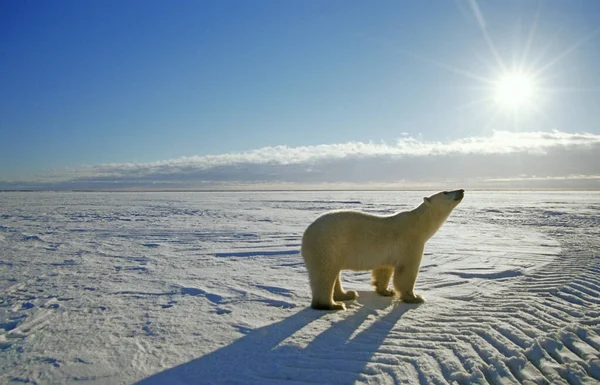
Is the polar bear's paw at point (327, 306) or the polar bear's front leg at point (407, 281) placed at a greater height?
the polar bear's front leg at point (407, 281)

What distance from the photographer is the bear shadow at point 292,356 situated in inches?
117

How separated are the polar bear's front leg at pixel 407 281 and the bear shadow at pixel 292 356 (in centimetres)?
55

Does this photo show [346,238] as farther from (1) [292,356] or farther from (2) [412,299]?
(1) [292,356]

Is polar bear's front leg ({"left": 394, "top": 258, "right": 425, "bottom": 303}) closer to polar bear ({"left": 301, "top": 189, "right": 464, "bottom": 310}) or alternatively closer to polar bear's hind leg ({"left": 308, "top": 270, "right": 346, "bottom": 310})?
polar bear ({"left": 301, "top": 189, "right": 464, "bottom": 310})

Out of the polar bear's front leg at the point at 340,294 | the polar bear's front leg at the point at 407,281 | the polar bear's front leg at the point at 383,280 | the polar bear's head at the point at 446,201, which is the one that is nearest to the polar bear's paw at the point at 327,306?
the polar bear's front leg at the point at 340,294

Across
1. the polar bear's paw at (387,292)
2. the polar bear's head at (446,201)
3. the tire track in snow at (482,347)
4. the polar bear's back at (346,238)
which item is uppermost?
the polar bear's head at (446,201)

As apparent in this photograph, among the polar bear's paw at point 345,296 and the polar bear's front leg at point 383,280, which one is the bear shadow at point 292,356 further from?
the polar bear's front leg at point 383,280

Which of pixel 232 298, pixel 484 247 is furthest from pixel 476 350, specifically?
pixel 484 247

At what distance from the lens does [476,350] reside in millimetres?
3396

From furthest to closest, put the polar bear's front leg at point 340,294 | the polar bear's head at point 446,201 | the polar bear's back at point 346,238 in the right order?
1. the polar bear's head at point 446,201
2. the polar bear's front leg at point 340,294
3. the polar bear's back at point 346,238

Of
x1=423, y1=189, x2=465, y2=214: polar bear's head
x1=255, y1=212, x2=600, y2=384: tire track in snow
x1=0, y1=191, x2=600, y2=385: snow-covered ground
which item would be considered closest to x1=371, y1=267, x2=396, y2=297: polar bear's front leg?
x1=0, y1=191, x2=600, y2=385: snow-covered ground

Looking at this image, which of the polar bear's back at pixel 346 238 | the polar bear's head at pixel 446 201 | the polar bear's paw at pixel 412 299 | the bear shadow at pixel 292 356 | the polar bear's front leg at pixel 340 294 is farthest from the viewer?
the polar bear's head at pixel 446 201

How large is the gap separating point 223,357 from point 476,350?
88.7 inches

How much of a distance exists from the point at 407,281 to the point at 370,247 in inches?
27.9
